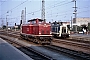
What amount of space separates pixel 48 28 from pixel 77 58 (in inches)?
512

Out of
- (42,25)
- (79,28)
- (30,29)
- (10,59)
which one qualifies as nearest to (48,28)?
(42,25)

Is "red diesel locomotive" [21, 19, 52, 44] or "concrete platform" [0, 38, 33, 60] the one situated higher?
"red diesel locomotive" [21, 19, 52, 44]

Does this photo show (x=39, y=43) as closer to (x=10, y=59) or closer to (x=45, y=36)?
(x=45, y=36)

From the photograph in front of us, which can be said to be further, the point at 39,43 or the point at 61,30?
the point at 61,30

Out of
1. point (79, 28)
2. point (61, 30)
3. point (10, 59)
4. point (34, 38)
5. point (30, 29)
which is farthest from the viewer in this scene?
point (79, 28)

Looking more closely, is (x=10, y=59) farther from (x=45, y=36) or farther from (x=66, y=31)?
(x=66, y=31)

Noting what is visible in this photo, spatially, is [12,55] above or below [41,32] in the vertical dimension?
below

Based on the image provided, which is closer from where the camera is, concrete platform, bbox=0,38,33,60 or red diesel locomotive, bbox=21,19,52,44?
concrete platform, bbox=0,38,33,60

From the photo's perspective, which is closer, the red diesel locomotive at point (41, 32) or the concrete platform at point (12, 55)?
the concrete platform at point (12, 55)

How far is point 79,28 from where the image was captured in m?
72.2

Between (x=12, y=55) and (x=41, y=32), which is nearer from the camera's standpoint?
(x=12, y=55)

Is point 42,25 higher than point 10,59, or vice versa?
point 42,25

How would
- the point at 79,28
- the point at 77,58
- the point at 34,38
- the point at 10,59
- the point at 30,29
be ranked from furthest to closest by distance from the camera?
the point at 79,28
the point at 30,29
the point at 34,38
the point at 77,58
the point at 10,59

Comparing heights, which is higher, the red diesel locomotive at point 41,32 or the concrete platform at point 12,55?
the red diesel locomotive at point 41,32
